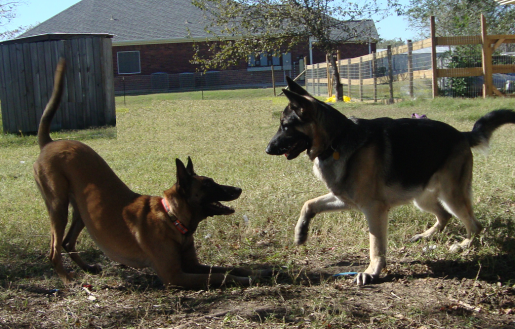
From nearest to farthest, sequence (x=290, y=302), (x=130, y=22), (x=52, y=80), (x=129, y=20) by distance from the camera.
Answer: (x=290, y=302) → (x=52, y=80) → (x=130, y=22) → (x=129, y=20)

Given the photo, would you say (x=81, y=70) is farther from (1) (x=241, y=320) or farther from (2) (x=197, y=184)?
(1) (x=241, y=320)

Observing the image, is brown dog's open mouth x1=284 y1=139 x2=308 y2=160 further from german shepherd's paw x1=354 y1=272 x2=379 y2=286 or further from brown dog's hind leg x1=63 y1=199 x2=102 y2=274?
brown dog's hind leg x1=63 y1=199 x2=102 y2=274

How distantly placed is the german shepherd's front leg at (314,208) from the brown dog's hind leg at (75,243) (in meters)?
1.99

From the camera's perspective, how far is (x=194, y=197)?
13.8ft

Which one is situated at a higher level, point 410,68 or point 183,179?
point 410,68

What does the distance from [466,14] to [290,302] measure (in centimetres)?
3849

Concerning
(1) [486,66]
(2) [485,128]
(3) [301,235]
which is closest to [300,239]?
(3) [301,235]

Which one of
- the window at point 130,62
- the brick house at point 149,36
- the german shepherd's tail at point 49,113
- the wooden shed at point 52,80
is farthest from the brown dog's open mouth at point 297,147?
the window at point 130,62

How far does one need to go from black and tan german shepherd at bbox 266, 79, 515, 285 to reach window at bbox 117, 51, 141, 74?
31376 mm

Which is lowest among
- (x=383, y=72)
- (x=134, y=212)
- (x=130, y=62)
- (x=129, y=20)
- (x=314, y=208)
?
(x=314, y=208)

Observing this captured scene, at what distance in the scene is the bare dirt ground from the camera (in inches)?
132

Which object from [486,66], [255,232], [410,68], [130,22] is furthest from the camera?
[130,22]

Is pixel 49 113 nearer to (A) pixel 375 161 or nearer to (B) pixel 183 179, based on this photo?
(B) pixel 183 179

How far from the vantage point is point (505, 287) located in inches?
152
